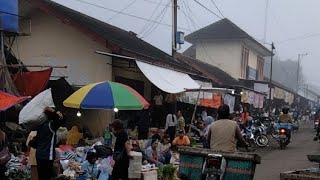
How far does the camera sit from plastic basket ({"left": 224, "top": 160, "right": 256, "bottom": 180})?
590 centimetres

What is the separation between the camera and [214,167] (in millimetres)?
6008

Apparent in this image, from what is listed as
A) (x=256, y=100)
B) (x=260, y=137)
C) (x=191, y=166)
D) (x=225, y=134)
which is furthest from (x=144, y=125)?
(x=256, y=100)

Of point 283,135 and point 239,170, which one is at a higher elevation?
point 239,170

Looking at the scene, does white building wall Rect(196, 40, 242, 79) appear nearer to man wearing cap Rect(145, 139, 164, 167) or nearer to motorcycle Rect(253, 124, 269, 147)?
motorcycle Rect(253, 124, 269, 147)

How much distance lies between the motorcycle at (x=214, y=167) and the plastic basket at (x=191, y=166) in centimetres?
22

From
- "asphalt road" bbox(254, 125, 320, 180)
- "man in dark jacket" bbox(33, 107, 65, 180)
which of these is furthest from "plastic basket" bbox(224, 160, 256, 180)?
"asphalt road" bbox(254, 125, 320, 180)

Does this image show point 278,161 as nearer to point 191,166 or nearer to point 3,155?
point 191,166

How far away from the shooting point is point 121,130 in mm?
7703

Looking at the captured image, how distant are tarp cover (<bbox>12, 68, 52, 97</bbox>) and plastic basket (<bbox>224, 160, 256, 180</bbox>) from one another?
8506 mm

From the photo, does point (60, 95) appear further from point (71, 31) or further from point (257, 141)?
point (257, 141)

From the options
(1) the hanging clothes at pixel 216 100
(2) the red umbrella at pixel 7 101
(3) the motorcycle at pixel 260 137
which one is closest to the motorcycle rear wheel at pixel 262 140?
(3) the motorcycle at pixel 260 137

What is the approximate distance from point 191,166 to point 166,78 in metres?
9.09

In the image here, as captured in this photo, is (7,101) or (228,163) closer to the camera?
(228,163)

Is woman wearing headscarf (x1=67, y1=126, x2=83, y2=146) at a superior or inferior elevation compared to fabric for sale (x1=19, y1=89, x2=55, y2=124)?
inferior
